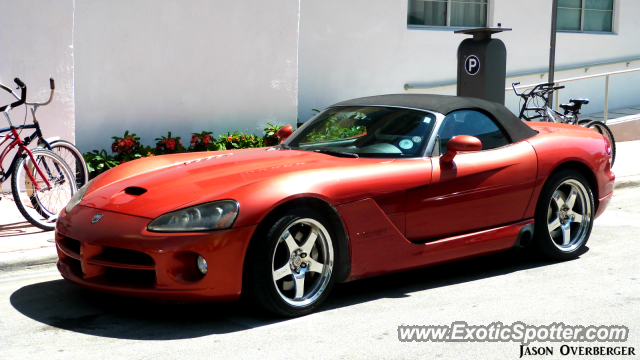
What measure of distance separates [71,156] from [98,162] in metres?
1.30

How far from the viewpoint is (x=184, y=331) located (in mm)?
4188

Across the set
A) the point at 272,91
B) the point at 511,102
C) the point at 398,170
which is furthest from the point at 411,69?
the point at 398,170

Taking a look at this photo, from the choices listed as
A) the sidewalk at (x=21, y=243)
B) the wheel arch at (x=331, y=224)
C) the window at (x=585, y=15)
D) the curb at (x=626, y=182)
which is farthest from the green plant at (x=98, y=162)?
the window at (x=585, y=15)

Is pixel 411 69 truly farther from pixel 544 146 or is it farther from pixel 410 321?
pixel 410 321

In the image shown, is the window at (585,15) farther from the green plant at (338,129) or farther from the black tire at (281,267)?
the black tire at (281,267)

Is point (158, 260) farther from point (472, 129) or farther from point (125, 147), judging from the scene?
point (125, 147)

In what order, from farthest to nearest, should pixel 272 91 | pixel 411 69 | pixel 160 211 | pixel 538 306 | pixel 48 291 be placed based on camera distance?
pixel 411 69 → pixel 272 91 → pixel 48 291 → pixel 538 306 → pixel 160 211

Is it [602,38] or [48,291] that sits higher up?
[602,38]

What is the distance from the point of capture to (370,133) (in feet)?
17.4

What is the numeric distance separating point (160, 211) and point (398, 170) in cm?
159

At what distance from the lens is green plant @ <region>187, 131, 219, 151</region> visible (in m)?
9.17

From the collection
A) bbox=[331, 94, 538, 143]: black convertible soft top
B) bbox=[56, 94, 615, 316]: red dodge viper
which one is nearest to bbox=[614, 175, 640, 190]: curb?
bbox=[56, 94, 615, 316]: red dodge viper
